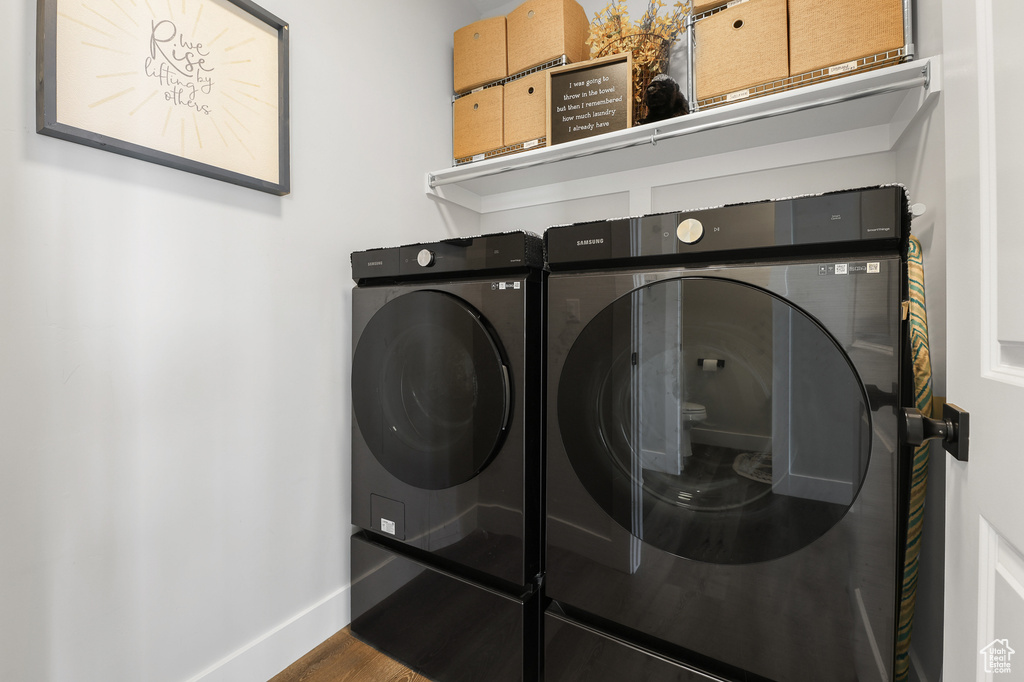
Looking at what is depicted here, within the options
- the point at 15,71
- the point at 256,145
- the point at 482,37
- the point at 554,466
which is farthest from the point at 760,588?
the point at 482,37

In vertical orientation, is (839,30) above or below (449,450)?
above

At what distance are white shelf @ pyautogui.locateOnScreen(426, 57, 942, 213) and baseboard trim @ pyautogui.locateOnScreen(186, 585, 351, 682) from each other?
1.55m

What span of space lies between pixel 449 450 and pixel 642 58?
1.46m

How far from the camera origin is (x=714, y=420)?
2.98 ft

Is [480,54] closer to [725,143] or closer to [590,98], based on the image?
[590,98]

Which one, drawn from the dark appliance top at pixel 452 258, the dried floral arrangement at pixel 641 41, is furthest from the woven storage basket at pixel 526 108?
the dark appliance top at pixel 452 258

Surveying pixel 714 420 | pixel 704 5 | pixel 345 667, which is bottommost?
pixel 345 667

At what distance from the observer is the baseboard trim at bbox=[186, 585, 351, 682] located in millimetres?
1174

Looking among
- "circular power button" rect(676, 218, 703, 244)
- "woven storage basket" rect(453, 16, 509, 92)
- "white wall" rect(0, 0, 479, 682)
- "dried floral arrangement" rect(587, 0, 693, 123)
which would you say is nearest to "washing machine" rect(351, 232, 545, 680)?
"white wall" rect(0, 0, 479, 682)

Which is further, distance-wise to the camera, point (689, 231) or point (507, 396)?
point (507, 396)

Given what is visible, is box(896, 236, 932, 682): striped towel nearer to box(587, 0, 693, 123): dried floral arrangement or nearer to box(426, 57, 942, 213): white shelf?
box(426, 57, 942, 213): white shelf

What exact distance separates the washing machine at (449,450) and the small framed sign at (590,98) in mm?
589

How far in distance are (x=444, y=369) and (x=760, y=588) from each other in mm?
859

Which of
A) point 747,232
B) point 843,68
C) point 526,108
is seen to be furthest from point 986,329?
point 526,108
